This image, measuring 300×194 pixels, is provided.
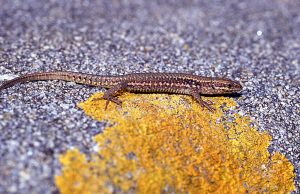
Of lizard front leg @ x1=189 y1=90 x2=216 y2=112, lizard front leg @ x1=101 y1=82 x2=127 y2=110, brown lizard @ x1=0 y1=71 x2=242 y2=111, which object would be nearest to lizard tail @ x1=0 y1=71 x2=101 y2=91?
brown lizard @ x1=0 y1=71 x2=242 y2=111

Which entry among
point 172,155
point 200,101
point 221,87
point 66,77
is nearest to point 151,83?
point 200,101

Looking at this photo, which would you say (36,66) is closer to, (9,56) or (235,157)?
(9,56)

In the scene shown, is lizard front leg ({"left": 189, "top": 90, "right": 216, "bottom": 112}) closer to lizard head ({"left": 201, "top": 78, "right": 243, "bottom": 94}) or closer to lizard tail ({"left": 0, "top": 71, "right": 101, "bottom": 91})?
lizard head ({"left": 201, "top": 78, "right": 243, "bottom": 94})

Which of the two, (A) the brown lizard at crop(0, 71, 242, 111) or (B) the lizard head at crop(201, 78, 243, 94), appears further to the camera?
(B) the lizard head at crop(201, 78, 243, 94)

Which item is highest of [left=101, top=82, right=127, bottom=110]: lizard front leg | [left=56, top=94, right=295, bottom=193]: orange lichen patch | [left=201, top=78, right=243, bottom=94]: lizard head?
[left=201, top=78, right=243, bottom=94]: lizard head

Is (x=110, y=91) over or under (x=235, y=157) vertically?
over

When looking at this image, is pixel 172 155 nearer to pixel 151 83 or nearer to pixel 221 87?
pixel 151 83

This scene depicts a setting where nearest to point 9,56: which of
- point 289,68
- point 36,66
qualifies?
point 36,66
